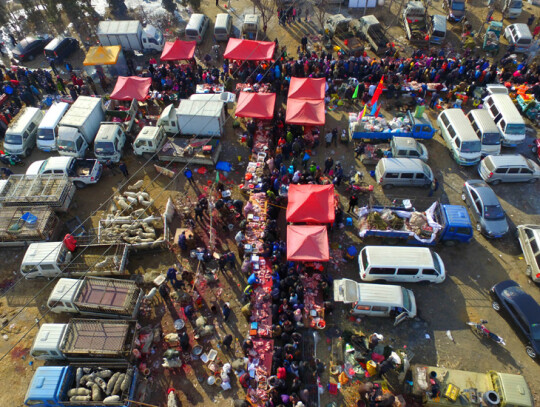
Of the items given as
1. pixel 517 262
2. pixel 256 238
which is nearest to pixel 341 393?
pixel 256 238

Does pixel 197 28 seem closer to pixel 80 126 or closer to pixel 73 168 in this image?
pixel 80 126

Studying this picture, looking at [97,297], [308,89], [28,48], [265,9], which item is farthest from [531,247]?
[28,48]

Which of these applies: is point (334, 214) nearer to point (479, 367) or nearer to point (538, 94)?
point (479, 367)

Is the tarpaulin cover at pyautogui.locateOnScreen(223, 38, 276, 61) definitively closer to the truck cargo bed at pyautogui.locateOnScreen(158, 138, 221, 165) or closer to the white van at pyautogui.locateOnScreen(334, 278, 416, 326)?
the truck cargo bed at pyautogui.locateOnScreen(158, 138, 221, 165)

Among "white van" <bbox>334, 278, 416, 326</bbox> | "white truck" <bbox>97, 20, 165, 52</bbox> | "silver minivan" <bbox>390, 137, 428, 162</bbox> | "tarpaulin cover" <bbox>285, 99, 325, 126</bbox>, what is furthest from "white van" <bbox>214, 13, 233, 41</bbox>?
"white van" <bbox>334, 278, 416, 326</bbox>

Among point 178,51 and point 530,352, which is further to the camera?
point 178,51

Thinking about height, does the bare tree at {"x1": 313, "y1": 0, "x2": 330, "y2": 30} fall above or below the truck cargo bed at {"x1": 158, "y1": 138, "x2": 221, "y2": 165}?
above

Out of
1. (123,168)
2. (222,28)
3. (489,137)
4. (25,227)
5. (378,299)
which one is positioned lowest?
(378,299)
